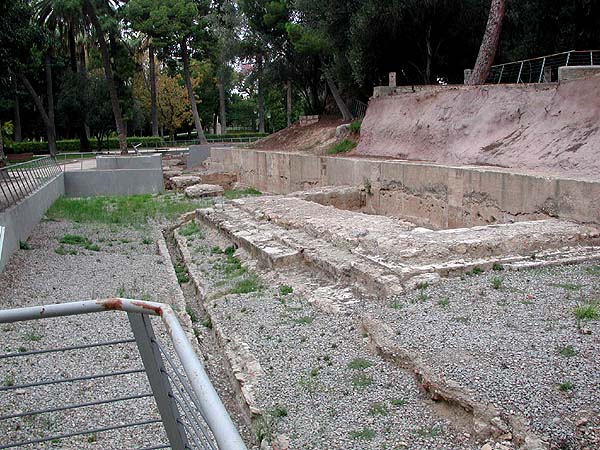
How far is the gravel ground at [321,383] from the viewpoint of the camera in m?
4.86

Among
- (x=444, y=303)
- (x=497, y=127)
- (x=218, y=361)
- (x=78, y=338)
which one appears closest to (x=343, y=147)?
(x=497, y=127)

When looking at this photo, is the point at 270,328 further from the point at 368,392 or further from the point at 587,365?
the point at 587,365

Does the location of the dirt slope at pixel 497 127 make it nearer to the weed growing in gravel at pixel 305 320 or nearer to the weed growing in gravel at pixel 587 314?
the weed growing in gravel at pixel 587 314

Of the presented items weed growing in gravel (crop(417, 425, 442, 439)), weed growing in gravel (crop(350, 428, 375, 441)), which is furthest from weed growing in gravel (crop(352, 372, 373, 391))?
weed growing in gravel (crop(417, 425, 442, 439))

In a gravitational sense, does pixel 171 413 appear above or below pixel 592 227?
above

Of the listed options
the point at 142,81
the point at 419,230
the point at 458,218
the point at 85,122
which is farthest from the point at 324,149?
the point at 142,81

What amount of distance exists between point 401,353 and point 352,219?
6200 millimetres

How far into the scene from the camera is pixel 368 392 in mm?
5504

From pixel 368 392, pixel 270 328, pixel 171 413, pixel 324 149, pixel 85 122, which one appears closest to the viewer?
pixel 171 413

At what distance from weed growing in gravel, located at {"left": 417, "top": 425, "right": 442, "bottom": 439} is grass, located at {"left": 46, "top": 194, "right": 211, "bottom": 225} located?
14.4 meters

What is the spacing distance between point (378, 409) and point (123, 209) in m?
16.6

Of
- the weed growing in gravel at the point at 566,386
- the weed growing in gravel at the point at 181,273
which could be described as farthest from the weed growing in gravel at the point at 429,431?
the weed growing in gravel at the point at 181,273

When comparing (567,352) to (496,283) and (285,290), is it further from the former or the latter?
(285,290)

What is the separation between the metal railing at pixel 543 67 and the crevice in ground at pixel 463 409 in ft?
42.5
